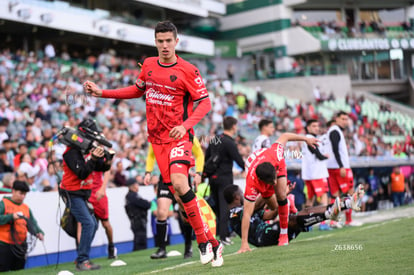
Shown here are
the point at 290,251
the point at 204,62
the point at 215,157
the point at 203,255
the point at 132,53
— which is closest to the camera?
the point at 203,255

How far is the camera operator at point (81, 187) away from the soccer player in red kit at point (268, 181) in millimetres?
2061

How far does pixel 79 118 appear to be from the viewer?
20.0m

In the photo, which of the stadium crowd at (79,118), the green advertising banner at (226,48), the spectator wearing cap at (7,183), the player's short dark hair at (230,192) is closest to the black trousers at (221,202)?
the player's short dark hair at (230,192)

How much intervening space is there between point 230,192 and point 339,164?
3222 millimetres

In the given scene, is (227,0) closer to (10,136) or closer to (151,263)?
(10,136)

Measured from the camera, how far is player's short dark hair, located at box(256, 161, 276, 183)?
906cm

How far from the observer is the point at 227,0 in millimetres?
57219

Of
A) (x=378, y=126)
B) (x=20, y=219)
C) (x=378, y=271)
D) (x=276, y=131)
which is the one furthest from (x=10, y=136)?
(x=378, y=126)

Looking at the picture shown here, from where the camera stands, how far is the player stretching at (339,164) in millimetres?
13688

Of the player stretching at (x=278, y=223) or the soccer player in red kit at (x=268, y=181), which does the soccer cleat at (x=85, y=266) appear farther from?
the player stretching at (x=278, y=223)

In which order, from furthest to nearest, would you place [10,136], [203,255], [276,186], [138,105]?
[138,105]
[10,136]
[276,186]
[203,255]

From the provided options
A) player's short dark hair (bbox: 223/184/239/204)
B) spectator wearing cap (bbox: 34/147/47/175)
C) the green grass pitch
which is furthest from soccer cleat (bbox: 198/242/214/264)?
spectator wearing cap (bbox: 34/147/47/175)

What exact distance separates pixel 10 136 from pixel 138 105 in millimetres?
12761

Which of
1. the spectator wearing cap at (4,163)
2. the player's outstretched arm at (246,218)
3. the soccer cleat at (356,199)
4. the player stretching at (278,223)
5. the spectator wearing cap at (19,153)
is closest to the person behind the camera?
the player's outstretched arm at (246,218)
